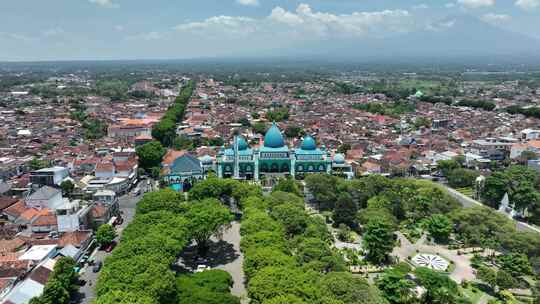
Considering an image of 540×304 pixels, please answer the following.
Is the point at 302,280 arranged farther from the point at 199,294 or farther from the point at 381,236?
the point at 381,236

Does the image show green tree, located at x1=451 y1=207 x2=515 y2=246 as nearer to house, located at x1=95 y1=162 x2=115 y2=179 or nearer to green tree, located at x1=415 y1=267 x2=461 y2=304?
green tree, located at x1=415 y1=267 x2=461 y2=304

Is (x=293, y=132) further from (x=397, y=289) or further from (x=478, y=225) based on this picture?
(x=397, y=289)

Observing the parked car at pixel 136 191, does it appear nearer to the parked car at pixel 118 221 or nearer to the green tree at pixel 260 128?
the parked car at pixel 118 221

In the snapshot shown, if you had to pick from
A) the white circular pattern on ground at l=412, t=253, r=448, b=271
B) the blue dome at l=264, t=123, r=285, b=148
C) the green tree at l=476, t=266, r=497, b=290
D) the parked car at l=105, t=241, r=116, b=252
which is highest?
the blue dome at l=264, t=123, r=285, b=148

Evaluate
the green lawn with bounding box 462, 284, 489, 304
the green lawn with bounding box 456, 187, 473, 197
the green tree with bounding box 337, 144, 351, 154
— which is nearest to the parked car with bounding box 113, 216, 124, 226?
the green lawn with bounding box 462, 284, 489, 304

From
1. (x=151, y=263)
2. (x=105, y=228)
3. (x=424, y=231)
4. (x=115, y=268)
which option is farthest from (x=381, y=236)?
(x=105, y=228)

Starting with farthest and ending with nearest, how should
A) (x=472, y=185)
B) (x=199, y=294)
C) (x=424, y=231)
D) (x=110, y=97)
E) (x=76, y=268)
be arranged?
1. (x=110, y=97)
2. (x=472, y=185)
3. (x=424, y=231)
4. (x=76, y=268)
5. (x=199, y=294)
